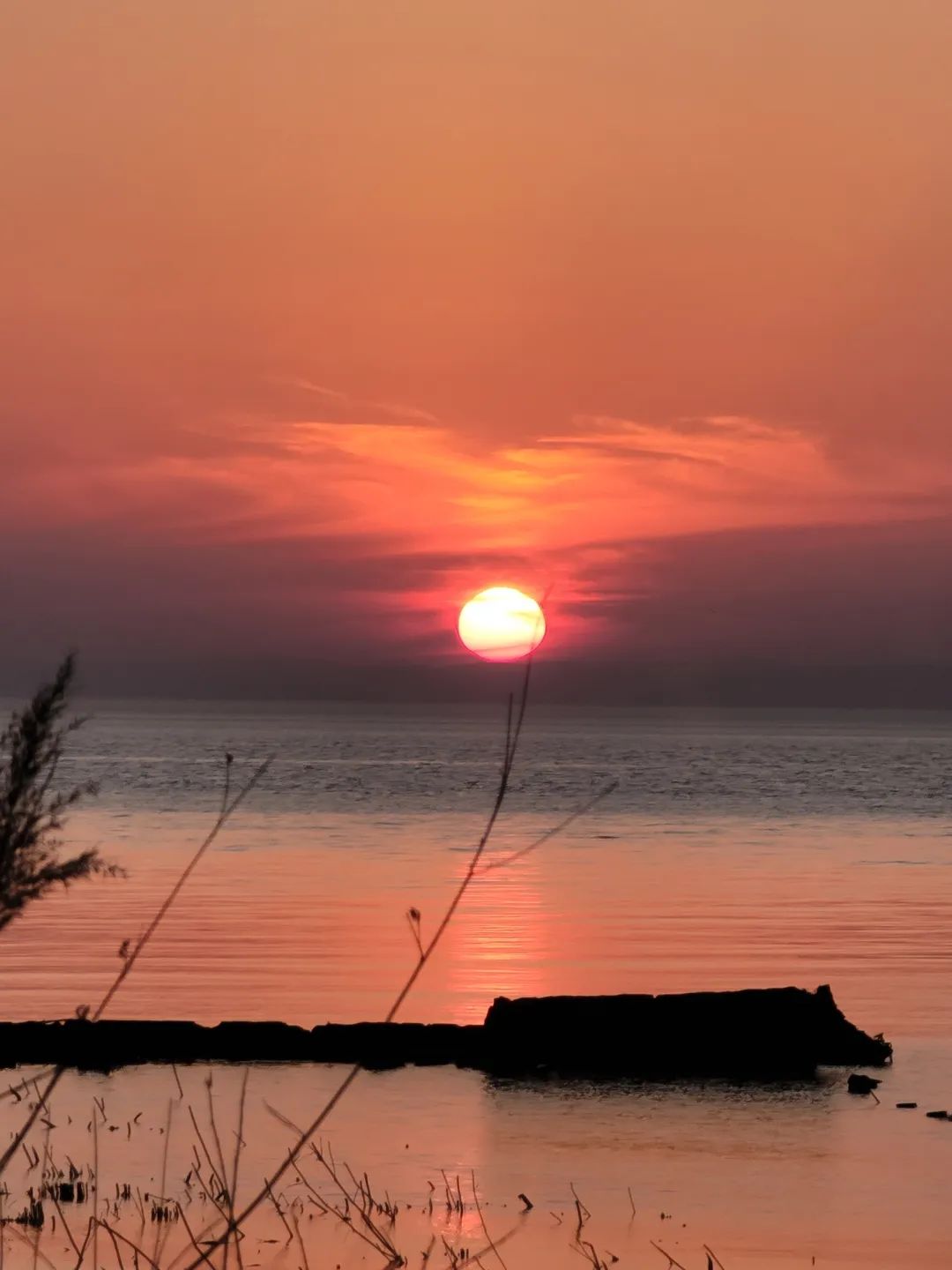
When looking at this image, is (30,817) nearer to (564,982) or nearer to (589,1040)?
(589,1040)

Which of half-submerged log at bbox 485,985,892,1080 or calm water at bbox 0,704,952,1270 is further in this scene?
half-submerged log at bbox 485,985,892,1080

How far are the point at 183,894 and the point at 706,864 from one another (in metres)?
16.8

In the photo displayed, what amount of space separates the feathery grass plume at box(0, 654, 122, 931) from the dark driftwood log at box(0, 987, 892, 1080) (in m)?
16.3

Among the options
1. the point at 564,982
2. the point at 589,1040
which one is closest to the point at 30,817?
the point at 589,1040

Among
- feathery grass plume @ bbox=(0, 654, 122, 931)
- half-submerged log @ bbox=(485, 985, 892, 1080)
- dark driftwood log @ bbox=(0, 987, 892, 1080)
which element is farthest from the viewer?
half-submerged log @ bbox=(485, 985, 892, 1080)

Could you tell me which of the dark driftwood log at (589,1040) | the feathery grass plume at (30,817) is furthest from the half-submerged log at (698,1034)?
the feathery grass plume at (30,817)

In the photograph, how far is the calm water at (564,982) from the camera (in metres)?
14.3

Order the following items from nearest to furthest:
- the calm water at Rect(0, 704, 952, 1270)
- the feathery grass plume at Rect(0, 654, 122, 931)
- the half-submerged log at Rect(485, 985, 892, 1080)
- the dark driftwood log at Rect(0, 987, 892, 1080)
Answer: the feathery grass plume at Rect(0, 654, 122, 931), the calm water at Rect(0, 704, 952, 1270), the dark driftwood log at Rect(0, 987, 892, 1080), the half-submerged log at Rect(485, 985, 892, 1080)

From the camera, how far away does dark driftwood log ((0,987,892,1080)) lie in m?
19.4

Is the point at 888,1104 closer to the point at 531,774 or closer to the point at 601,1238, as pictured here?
the point at 601,1238

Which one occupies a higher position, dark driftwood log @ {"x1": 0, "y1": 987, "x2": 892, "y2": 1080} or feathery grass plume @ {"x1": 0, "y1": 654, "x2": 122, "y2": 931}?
feathery grass plume @ {"x1": 0, "y1": 654, "x2": 122, "y2": 931}

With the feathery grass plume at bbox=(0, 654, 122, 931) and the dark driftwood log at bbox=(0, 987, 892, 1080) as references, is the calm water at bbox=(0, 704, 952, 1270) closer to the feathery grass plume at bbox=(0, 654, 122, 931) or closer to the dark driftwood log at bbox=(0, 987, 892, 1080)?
the dark driftwood log at bbox=(0, 987, 892, 1080)

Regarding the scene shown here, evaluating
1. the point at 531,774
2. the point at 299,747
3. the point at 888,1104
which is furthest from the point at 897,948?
the point at 299,747

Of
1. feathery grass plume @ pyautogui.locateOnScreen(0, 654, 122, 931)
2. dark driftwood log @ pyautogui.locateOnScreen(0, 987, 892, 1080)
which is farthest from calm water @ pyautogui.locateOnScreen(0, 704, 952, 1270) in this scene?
feathery grass plume @ pyautogui.locateOnScreen(0, 654, 122, 931)
